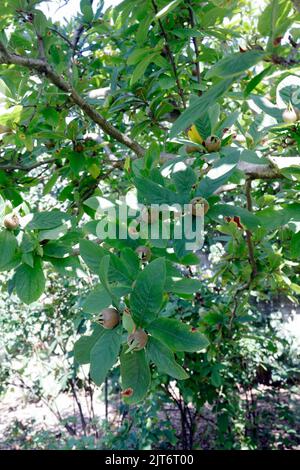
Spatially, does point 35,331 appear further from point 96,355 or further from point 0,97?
point 96,355

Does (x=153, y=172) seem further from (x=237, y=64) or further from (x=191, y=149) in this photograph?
(x=237, y=64)

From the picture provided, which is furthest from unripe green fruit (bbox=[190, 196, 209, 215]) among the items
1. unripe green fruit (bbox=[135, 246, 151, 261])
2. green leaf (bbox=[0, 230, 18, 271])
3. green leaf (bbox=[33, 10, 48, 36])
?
green leaf (bbox=[33, 10, 48, 36])

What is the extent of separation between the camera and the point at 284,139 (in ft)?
3.05

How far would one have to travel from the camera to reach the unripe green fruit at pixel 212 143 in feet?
2.73

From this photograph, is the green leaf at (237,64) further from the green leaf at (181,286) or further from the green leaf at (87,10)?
the green leaf at (87,10)

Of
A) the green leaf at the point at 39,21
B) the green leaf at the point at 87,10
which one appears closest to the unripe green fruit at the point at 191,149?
the green leaf at the point at 39,21

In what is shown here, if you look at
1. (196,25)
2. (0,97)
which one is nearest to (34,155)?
(0,97)

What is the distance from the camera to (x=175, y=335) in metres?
0.61

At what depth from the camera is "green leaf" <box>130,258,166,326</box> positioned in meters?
0.59

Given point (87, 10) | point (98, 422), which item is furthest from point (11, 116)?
point (98, 422)

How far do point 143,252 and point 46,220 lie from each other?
0.76 ft

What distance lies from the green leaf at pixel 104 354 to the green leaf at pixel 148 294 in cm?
4

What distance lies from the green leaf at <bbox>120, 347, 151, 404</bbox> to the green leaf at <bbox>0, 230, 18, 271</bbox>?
299 mm

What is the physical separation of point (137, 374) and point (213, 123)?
0.53 m
